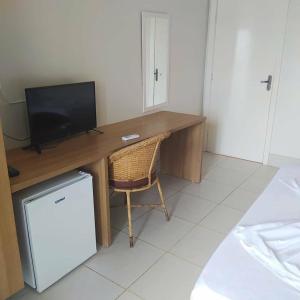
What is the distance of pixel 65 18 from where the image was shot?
2248 millimetres

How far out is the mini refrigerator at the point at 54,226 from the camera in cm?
172

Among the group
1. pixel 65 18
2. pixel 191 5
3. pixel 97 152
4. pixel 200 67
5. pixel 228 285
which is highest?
pixel 191 5

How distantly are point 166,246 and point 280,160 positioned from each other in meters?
2.11

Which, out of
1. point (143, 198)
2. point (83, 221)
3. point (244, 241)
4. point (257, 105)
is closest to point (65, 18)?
point (83, 221)

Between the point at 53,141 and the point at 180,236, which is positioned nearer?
the point at 53,141

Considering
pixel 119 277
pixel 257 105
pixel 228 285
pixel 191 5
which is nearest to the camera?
pixel 228 285

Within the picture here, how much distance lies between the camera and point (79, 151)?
2.08 metres

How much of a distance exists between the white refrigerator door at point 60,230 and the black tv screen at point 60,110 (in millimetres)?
453

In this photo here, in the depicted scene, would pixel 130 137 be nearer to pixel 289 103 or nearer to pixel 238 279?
pixel 238 279

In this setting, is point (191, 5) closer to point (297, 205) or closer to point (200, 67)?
point (200, 67)

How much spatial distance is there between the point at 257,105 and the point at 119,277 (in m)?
2.66

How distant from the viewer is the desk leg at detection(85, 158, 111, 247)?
81.8 inches

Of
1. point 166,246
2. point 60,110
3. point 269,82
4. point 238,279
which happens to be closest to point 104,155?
point 60,110

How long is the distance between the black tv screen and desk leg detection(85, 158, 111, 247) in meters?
0.35
